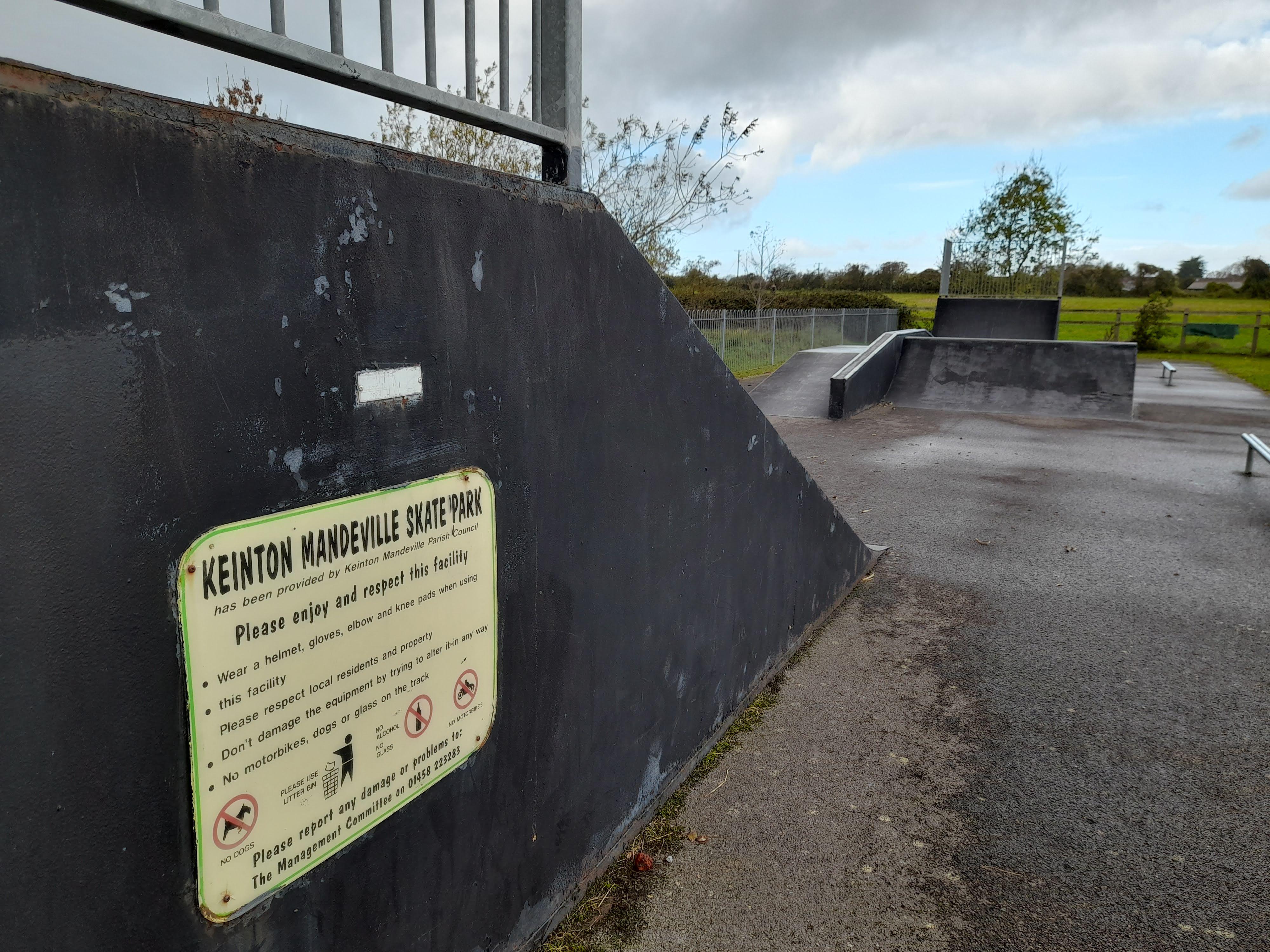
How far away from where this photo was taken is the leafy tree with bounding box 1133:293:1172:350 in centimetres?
3500

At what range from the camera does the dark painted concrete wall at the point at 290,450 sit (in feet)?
3.76

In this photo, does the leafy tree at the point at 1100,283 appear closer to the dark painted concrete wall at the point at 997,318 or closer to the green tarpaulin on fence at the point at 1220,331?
the green tarpaulin on fence at the point at 1220,331

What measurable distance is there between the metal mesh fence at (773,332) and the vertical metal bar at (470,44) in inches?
518

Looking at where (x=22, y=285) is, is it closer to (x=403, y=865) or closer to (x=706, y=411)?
(x=403, y=865)

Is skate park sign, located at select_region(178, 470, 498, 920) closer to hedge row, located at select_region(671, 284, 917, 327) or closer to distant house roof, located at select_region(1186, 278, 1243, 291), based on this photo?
hedge row, located at select_region(671, 284, 917, 327)

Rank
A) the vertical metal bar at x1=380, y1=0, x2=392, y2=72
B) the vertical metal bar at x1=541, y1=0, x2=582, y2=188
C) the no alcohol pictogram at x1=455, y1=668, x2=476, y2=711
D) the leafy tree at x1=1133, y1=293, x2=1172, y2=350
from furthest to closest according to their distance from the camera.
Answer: the leafy tree at x1=1133, y1=293, x2=1172, y2=350 < the vertical metal bar at x1=541, y1=0, x2=582, y2=188 < the no alcohol pictogram at x1=455, y1=668, x2=476, y2=711 < the vertical metal bar at x1=380, y1=0, x2=392, y2=72

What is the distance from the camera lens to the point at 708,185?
38.9 feet

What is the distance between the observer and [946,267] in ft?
72.4

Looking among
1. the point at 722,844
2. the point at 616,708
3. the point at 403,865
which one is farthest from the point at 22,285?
the point at 722,844

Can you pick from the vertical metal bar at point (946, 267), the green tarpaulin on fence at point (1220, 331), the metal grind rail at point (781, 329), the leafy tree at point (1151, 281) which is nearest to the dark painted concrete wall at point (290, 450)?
the metal grind rail at point (781, 329)

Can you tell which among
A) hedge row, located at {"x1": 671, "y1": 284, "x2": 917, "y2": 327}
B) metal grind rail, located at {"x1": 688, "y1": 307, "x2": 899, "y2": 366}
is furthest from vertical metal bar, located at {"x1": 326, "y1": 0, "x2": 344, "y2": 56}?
hedge row, located at {"x1": 671, "y1": 284, "x2": 917, "y2": 327}

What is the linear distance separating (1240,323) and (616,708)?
4573 cm

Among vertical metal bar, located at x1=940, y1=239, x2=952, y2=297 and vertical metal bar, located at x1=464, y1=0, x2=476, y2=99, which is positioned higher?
vertical metal bar, located at x1=940, y1=239, x2=952, y2=297

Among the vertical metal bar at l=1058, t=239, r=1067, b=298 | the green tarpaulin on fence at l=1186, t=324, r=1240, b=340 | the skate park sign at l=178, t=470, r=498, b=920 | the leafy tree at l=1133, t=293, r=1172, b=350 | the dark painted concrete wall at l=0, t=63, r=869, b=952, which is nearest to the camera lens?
the dark painted concrete wall at l=0, t=63, r=869, b=952
